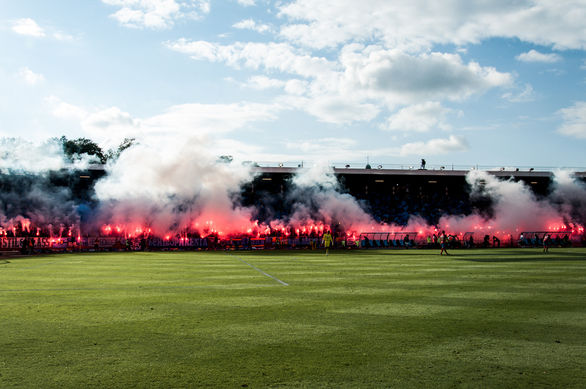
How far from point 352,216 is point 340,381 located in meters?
51.1

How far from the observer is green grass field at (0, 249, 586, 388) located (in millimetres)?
5719

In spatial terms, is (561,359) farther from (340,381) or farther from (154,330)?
(154,330)

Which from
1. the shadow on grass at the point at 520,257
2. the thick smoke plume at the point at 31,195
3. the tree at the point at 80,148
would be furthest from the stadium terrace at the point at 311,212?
the tree at the point at 80,148

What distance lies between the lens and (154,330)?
8.17 meters

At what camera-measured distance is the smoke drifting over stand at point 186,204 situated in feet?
161

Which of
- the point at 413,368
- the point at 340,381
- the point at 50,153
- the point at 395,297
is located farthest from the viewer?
the point at 50,153

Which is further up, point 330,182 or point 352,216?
point 330,182

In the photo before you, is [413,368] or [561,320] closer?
[413,368]

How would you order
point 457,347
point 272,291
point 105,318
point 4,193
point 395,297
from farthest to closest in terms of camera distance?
point 4,193 < point 272,291 < point 395,297 < point 105,318 < point 457,347

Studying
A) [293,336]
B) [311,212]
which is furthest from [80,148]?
[293,336]

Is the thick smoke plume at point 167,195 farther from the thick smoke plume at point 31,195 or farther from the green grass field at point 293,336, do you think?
the green grass field at point 293,336

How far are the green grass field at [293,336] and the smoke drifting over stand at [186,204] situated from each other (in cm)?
3573

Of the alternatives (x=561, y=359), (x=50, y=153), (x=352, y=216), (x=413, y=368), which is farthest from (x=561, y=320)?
(x=50, y=153)

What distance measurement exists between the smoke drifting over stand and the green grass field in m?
35.7
